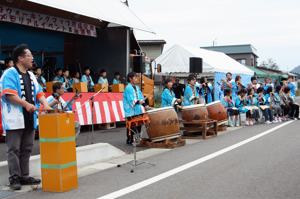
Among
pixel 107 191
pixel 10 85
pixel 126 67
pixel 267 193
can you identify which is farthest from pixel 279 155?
pixel 126 67

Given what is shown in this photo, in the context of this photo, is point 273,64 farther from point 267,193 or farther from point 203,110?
point 267,193

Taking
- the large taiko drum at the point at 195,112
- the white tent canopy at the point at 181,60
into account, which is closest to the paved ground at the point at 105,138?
the large taiko drum at the point at 195,112

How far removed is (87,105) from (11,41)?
5.32 meters

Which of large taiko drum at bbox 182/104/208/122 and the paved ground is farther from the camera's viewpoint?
A: large taiko drum at bbox 182/104/208/122

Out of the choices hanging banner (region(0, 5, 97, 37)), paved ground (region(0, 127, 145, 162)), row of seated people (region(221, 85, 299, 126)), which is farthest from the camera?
row of seated people (region(221, 85, 299, 126))

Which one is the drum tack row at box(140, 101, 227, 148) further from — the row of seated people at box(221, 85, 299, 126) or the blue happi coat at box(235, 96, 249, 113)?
the blue happi coat at box(235, 96, 249, 113)

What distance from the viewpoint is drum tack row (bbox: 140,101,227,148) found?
11094mm

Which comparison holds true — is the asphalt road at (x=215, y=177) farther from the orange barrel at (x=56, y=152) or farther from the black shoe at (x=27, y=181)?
the black shoe at (x=27, y=181)

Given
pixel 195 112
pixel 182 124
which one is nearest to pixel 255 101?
pixel 182 124

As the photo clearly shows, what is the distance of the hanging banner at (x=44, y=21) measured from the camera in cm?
1430

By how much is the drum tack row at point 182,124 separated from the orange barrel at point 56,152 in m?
4.60

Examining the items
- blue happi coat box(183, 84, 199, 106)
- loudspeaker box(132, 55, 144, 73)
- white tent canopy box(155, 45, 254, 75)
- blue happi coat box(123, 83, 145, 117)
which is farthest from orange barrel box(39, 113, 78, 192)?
white tent canopy box(155, 45, 254, 75)

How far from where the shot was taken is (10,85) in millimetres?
6617

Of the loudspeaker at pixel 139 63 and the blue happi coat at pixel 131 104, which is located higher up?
the loudspeaker at pixel 139 63
